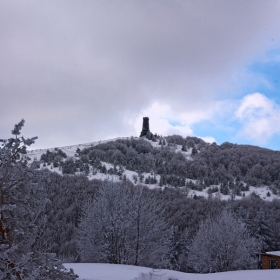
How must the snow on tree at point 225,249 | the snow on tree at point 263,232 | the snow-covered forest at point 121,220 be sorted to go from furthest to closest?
the snow on tree at point 263,232
the snow on tree at point 225,249
the snow-covered forest at point 121,220

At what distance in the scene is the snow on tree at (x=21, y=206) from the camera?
6293 millimetres

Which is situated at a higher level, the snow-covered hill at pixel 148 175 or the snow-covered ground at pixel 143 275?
the snow-covered hill at pixel 148 175

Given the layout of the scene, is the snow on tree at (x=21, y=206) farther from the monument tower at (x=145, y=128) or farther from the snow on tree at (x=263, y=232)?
the monument tower at (x=145, y=128)

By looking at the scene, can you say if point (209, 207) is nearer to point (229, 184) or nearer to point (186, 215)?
point (186, 215)

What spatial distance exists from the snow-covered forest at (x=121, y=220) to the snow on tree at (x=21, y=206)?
0.7 inches

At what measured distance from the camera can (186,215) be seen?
6888 cm

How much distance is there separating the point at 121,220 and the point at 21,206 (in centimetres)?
1449

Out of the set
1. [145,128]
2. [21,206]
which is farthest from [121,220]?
[145,128]

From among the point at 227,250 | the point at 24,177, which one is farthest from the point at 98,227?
the point at 24,177

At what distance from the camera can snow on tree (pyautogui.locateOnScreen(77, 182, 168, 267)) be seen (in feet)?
65.5

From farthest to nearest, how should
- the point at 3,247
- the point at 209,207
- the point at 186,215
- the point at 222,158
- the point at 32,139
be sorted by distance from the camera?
the point at 222,158 → the point at 209,207 → the point at 186,215 → the point at 32,139 → the point at 3,247

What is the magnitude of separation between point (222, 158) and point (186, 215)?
305 feet

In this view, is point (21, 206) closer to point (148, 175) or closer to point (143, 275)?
point (143, 275)

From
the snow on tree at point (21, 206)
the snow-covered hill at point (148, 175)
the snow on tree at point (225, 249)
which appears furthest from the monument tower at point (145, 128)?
the snow on tree at point (21, 206)
